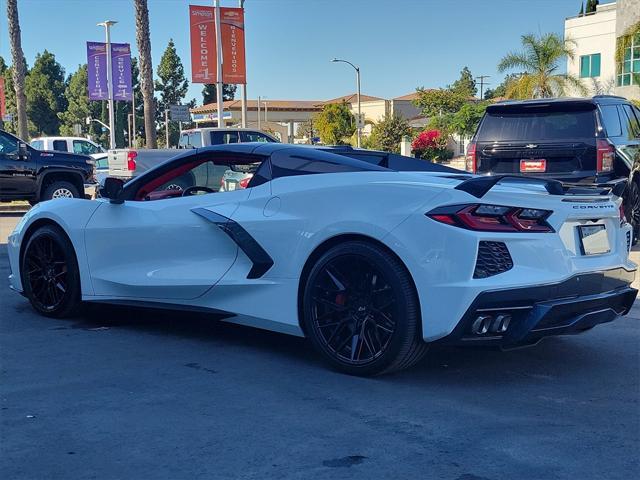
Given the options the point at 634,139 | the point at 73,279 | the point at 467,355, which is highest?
the point at 634,139

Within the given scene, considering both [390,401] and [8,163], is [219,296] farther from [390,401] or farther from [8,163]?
[8,163]

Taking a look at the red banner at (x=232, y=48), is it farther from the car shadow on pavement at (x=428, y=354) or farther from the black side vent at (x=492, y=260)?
the black side vent at (x=492, y=260)

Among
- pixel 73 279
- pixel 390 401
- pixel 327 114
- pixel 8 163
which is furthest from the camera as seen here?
pixel 327 114

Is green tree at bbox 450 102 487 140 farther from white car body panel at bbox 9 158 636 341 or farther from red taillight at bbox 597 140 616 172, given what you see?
white car body panel at bbox 9 158 636 341

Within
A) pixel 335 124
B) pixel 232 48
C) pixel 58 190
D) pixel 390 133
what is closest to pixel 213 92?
pixel 335 124

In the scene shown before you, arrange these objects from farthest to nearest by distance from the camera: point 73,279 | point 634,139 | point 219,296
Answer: point 634,139, point 73,279, point 219,296

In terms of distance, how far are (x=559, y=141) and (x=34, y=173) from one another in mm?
11550

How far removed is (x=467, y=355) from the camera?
5.22 m

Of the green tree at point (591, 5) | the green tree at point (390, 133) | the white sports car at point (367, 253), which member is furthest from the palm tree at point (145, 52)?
the green tree at point (591, 5)

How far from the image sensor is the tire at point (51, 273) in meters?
6.05

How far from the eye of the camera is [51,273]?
6188mm

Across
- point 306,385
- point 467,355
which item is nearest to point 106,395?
point 306,385

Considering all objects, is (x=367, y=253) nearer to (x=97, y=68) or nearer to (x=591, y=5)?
(x=97, y=68)

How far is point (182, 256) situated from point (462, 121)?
51.4 m
